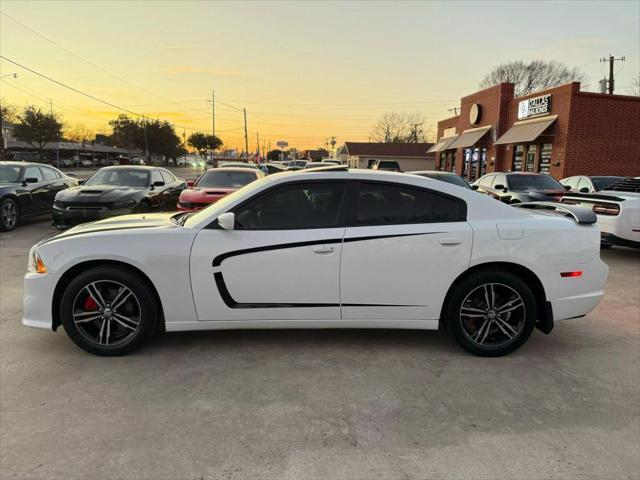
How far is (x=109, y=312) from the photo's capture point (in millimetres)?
3857

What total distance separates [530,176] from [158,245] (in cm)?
1124

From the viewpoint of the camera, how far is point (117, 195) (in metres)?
9.88

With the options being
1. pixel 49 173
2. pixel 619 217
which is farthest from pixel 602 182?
pixel 49 173

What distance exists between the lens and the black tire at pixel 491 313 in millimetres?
3918

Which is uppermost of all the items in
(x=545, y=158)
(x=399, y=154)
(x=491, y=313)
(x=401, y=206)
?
(x=399, y=154)

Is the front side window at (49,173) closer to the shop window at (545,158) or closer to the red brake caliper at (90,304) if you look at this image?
the red brake caliper at (90,304)

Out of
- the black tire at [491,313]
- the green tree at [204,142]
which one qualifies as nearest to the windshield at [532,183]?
the black tire at [491,313]

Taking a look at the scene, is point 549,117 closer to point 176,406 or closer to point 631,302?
point 631,302

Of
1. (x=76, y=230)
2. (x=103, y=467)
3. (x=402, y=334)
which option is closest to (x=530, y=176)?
(x=402, y=334)

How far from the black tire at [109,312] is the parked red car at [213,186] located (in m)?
5.12

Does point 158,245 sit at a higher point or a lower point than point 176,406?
higher

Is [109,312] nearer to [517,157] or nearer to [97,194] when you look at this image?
[97,194]

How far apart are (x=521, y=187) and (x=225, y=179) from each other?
751cm

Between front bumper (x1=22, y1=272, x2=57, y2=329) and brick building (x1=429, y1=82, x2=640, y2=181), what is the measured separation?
22.4m
